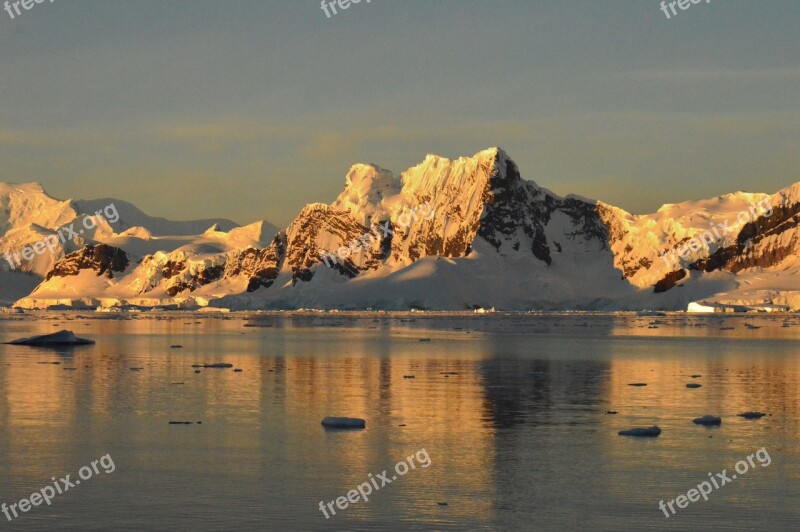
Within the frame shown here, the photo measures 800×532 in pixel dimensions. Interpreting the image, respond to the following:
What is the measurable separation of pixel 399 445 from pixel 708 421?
11.8 metres

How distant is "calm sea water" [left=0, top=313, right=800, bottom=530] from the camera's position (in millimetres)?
25938

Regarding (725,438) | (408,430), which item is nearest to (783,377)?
(725,438)

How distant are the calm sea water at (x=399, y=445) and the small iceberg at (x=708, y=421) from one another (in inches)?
18.9

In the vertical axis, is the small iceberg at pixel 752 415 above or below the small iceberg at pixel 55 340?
below

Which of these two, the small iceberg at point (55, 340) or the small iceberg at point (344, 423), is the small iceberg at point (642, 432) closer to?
the small iceberg at point (344, 423)

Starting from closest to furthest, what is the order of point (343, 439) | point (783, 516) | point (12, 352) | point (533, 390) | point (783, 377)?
point (783, 516) → point (343, 439) → point (533, 390) → point (783, 377) → point (12, 352)

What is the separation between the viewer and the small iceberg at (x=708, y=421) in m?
40.2

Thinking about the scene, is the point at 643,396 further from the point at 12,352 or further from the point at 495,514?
the point at 12,352

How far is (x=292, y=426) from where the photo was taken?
3969 centimetres

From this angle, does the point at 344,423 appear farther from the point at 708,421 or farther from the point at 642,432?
the point at 708,421

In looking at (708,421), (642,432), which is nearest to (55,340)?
(708,421)

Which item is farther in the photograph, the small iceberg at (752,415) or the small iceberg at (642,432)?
the small iceberg at (752,415)

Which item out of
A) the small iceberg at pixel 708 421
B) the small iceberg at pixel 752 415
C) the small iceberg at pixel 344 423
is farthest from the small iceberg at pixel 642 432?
the small iceberg at pixel 344 423

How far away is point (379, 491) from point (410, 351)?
2306 inches
